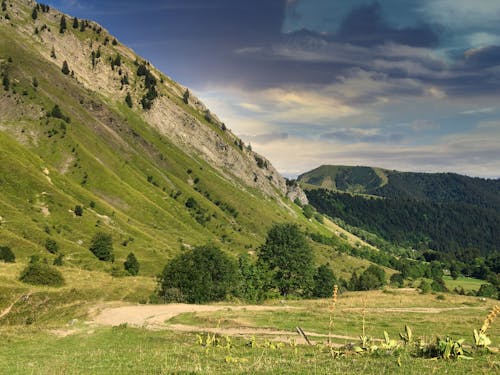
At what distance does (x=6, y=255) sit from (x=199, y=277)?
3777 cm

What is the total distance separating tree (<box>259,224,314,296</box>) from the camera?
3120 inches

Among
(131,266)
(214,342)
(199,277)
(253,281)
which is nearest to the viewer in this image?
(214,342)

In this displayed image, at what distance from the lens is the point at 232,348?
2400 cm

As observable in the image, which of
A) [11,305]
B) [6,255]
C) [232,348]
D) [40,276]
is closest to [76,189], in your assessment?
[6,255]

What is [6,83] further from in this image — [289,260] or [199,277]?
[199,277]

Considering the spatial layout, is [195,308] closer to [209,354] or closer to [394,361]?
[209,354]

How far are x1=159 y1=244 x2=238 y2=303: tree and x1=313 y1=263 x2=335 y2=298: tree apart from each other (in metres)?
27.9

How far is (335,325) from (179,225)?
12167cm

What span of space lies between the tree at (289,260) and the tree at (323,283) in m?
7.13

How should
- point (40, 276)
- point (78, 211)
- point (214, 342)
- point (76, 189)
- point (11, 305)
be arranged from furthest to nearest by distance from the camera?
point (76, 189) < point (78, 211) < point (40, 276) < point (11, 305) < point (214, 342)

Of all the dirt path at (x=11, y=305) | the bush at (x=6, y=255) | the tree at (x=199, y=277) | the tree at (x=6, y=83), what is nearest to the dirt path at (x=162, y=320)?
the tree at (x=199, y=277)

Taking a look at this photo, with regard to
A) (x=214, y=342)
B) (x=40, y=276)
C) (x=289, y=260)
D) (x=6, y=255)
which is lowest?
(x=214, y=342)

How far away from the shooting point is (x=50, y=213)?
105 meters

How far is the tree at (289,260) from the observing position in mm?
79250
